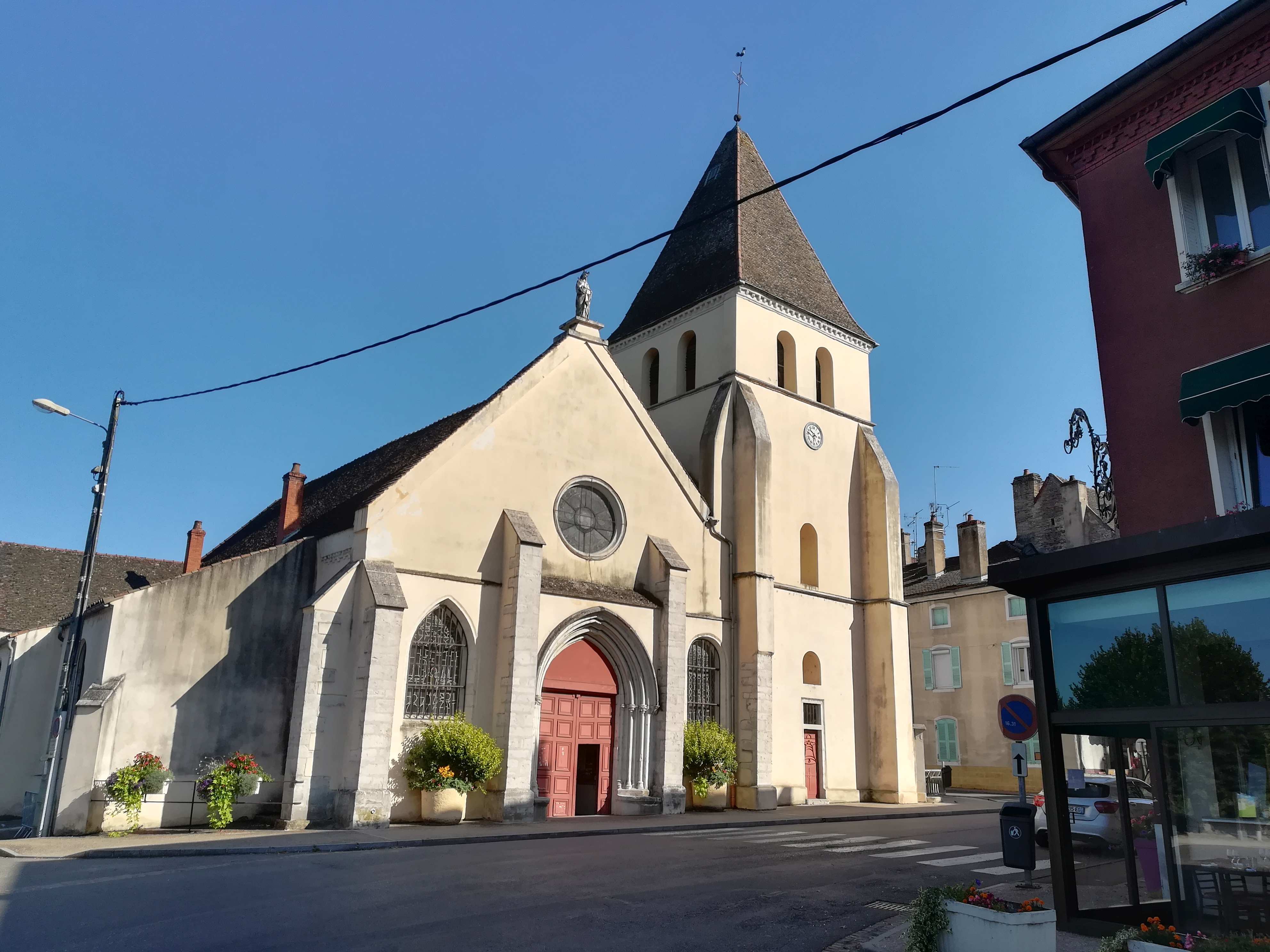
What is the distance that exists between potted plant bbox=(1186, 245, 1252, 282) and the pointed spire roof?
1603 centimetres

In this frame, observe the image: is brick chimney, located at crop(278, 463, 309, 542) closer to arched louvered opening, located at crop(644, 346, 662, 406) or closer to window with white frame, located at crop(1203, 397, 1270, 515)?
arched louvered opening, located at crop(644, 346, 662, 406)

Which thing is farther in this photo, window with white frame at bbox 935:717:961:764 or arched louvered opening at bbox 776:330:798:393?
window with white frame at bbox 935:717:961:764

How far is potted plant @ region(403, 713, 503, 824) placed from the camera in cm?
1684

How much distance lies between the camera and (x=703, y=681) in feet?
73.1

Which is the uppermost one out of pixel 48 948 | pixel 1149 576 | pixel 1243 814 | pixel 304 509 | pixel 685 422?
pixel 685 422

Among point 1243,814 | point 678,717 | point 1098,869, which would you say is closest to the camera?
point 1243,814

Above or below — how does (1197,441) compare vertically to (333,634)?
above

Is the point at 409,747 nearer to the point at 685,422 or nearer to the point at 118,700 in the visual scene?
the point at 118,700

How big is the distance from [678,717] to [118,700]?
35.1ft

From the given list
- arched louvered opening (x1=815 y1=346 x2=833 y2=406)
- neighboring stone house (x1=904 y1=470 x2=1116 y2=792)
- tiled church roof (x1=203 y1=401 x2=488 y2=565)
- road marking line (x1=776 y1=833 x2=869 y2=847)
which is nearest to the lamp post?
tiled church roof (x1=203 y1=401 x2=488 y2=565)

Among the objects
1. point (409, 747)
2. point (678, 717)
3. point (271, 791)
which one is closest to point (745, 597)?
point (678, 717)

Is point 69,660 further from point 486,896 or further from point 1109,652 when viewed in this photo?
point 1109,652

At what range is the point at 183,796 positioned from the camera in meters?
16.8

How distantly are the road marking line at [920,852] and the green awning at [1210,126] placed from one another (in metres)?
9.30
